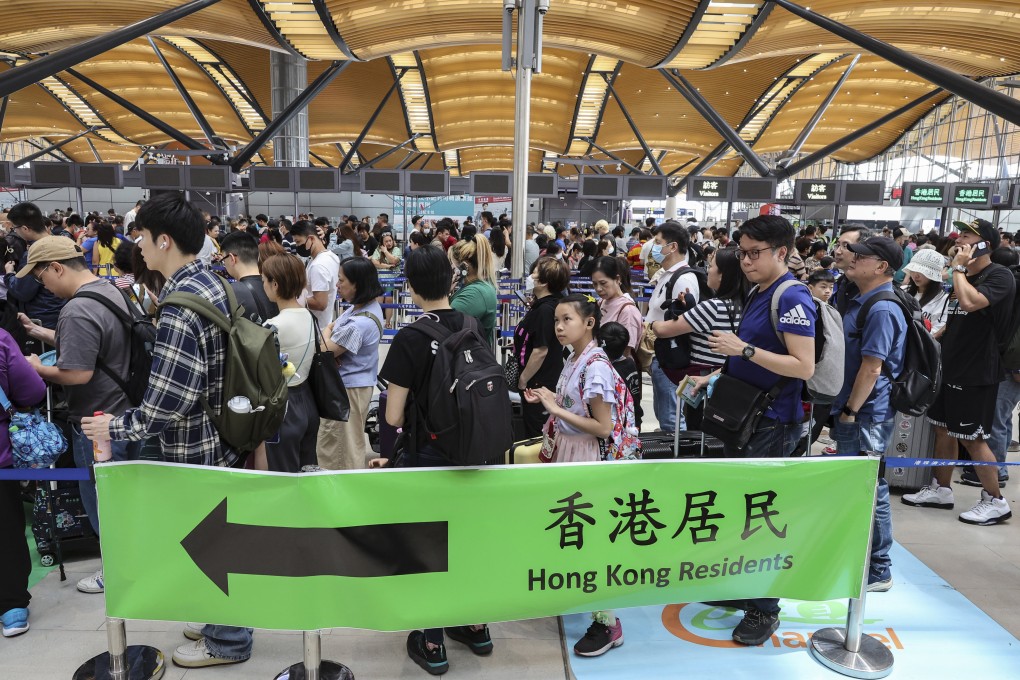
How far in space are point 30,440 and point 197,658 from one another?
1270 millimetres

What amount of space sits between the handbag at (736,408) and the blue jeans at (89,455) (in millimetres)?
2781

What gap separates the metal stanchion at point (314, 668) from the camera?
106 inches

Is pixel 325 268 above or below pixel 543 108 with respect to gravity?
below

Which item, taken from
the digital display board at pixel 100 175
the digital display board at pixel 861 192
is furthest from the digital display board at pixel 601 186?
the digital display board at pixel 100 175

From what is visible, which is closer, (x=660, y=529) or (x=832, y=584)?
(x=660, y=529)

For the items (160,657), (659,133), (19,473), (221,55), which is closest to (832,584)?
(160,657)

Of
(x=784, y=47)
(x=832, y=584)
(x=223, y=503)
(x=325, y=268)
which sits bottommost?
(x=832, y=584)

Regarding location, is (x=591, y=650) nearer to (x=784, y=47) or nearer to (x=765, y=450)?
(x=765, y=450)

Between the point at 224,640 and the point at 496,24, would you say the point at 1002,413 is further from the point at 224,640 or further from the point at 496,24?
the point at 496,24

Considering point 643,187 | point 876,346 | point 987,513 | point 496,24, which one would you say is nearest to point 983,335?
point 987,513

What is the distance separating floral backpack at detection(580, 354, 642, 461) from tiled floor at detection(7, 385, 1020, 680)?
3.08ft

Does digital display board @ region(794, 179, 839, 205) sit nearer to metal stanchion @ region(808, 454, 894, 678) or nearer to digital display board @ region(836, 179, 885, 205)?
digital display board @ region(836, 179, 885, 205)

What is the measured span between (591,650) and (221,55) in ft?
108

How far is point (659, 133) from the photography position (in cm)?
Answer: 3912
